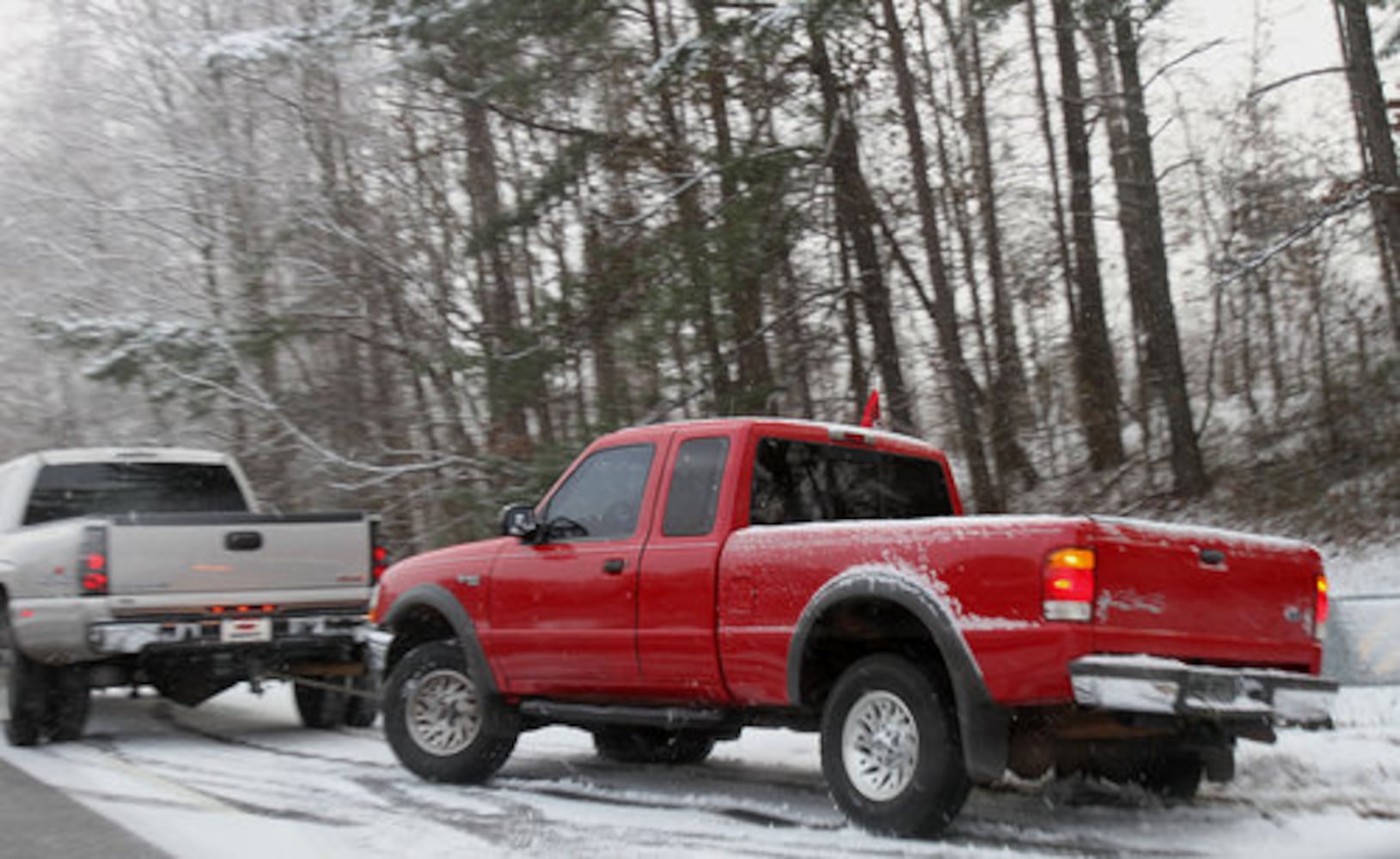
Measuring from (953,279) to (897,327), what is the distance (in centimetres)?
101

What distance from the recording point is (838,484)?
23.2 feet

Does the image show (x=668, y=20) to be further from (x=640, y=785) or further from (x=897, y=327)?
(x=640, y=785)

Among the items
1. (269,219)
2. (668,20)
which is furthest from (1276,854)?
(269,219)

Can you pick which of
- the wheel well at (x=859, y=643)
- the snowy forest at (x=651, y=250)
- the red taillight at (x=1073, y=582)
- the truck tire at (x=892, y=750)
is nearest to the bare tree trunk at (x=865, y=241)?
the snowy forest at (x=651, y=250)

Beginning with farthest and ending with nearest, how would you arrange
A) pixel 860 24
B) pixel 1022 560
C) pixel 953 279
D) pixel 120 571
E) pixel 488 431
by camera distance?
1. pixel 953 279
2. pixel 488 431
3. pixel 860 24
4. pixel 120 571
5. pixel 1022 560

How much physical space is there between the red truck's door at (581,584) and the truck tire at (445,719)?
31 cm

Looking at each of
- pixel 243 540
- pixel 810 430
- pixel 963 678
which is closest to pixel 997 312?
pixel 243 540

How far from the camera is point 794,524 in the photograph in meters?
6.66

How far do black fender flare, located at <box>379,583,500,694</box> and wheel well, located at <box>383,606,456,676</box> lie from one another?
26 mm

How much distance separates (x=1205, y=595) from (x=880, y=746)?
147 cm

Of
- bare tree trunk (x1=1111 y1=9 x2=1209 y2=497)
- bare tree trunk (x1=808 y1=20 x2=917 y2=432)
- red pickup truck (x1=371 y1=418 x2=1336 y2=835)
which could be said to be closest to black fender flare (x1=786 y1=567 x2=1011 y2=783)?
red pickup truck (x1=371 y1=418 x2=1336 y2=835)

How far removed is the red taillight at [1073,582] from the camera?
5176 mm

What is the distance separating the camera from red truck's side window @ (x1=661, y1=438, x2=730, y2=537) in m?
6.75

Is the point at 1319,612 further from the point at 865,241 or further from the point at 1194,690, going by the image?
the point at 865,241
